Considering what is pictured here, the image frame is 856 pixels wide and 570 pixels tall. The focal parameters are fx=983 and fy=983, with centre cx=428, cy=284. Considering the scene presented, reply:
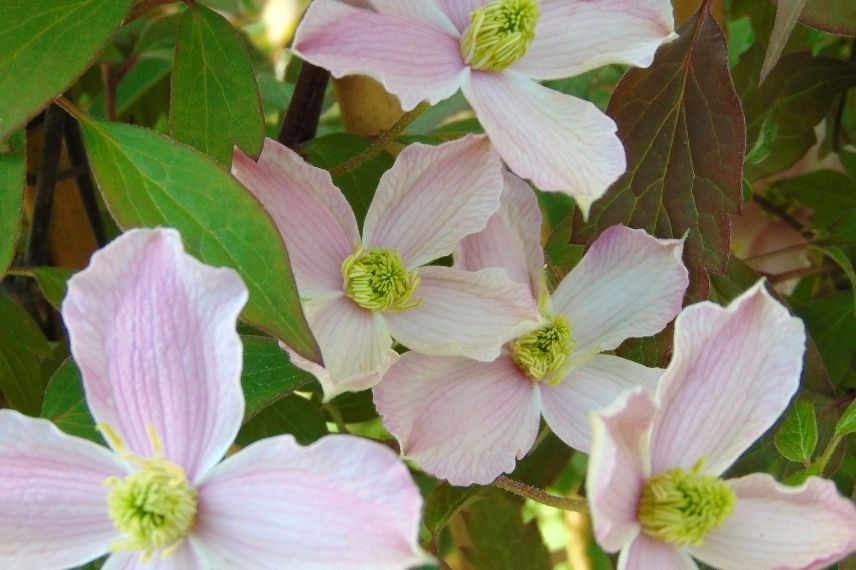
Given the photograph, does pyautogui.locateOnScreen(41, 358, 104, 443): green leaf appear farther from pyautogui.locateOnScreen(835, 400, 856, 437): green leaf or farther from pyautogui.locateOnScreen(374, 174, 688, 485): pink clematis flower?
pyautogui.locateOnScreen(835, 400, 856, 437): green leaf

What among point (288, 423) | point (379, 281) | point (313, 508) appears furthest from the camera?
point (288, 423)

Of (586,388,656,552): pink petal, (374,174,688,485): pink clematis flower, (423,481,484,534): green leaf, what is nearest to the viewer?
(586,388,656,552): pink petal

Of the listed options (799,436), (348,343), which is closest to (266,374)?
(348,343)

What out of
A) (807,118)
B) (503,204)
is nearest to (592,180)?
(503,204)

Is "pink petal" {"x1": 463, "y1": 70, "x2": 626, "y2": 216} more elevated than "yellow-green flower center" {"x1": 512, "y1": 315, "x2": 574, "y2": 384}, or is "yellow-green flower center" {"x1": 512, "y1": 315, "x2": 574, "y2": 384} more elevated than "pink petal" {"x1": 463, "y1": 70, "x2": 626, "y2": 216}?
"pink petal" {"x1": 463, "y1": 70, "x2": 626, "y2": 216}

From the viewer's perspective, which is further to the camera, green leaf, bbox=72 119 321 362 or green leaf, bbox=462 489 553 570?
green leaf, bbox=462 489 553 570

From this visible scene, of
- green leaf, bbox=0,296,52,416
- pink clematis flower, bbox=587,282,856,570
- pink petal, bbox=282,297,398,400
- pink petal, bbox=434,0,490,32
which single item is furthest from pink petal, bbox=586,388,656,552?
green leaf, bbox=0,296,52,416

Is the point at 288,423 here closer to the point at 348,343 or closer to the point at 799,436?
the point at 348,343
